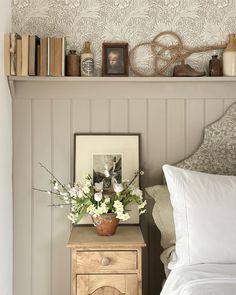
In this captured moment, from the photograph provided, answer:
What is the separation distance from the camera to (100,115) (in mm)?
2947

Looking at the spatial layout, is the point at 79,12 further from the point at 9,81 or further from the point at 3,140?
the point at 3,140

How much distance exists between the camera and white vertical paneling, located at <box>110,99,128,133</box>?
2.94m

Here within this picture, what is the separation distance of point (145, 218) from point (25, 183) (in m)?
0.74

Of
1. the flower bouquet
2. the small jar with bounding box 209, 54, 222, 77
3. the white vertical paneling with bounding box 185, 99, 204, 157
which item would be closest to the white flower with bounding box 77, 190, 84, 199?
the flower bouquet

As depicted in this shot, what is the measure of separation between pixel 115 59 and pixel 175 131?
546 millimetres

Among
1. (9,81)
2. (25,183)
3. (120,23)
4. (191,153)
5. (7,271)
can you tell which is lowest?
(7,271)

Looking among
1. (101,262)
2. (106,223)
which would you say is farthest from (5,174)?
(101,262)

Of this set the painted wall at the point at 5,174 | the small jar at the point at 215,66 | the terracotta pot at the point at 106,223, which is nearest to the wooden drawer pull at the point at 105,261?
the terracotta pot at the point at 106,223

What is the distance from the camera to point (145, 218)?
2.96 meters

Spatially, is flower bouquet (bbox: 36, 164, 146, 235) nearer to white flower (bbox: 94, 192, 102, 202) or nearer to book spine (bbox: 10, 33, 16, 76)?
white flower (bbox: 94, 192, 102, 202)

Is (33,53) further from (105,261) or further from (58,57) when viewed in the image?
(105,261)

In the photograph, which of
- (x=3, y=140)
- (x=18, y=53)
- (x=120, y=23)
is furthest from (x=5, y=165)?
(x=120, y=23)

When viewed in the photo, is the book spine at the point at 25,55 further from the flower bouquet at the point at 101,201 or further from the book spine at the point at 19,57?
the flower bouquet at the point at 101,201

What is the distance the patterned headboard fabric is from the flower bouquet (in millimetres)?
349
